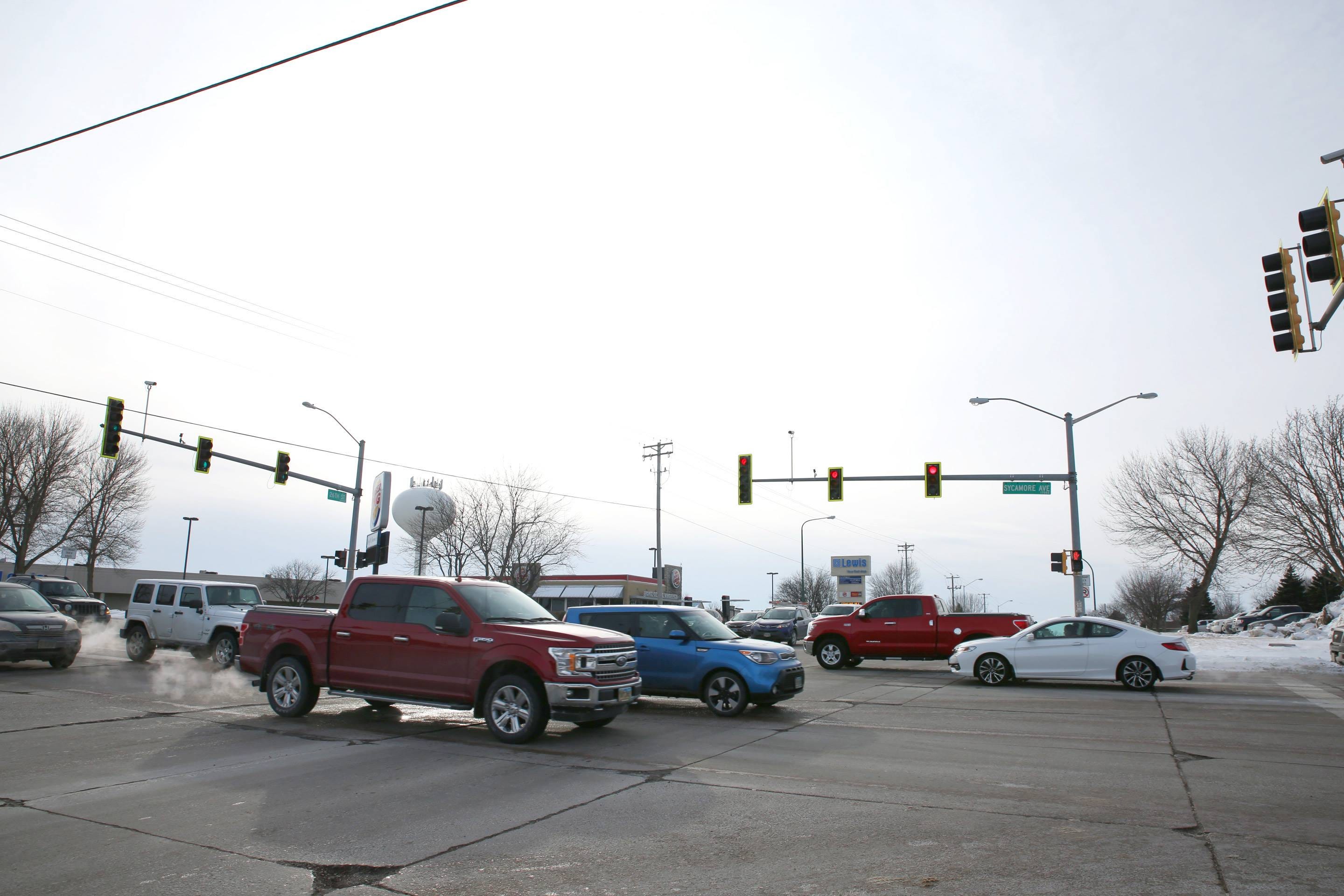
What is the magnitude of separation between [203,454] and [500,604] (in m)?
19.4

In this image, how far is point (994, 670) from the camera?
1808 centimetres

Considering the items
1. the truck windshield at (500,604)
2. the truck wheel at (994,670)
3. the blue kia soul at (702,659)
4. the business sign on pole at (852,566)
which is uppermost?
the business sign on pole at (852,566)

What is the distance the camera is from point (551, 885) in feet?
16.9

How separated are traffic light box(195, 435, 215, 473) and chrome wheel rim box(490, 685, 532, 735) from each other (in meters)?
20.1

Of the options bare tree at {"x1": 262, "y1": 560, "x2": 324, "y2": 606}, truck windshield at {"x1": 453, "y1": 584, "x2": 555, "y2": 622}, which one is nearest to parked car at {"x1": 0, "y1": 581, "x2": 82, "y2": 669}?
truck windshield at {"x1": 453, "y1": 584, "x2": 555, "y2": 622}

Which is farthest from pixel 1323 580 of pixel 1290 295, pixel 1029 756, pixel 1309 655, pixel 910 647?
pixel 1029 756

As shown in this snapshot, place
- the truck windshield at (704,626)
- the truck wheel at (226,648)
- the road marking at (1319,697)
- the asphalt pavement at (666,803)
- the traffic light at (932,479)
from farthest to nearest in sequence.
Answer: the traffic light at (932,479) < the truck wheel at (226,648) < the road marking at (1319,697) < the truck windshield at (704,626) < the asphalt pavement at (666,803)

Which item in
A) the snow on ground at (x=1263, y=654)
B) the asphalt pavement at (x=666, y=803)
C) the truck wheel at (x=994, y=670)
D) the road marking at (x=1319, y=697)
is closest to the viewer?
the asphalt pavement at (x=666, y=803)

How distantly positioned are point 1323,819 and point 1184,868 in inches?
89.4

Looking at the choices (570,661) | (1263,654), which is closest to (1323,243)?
(570,661)

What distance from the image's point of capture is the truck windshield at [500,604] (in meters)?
10.8

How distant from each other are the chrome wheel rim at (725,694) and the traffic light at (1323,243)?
9647 mm

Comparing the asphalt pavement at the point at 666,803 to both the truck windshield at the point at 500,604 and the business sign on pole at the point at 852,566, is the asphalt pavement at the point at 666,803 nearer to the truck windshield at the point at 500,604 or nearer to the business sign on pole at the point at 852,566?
the truck windshield at the point at 500,604

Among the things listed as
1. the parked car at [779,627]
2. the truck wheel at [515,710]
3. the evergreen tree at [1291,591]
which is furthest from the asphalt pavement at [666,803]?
the evergreen tree at [1291,591]
